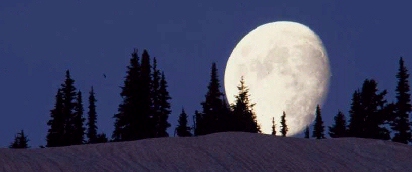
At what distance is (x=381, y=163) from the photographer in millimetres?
32906

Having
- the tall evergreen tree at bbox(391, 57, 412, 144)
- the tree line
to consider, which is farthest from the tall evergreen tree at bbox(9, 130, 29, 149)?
the tall evergreen tree at bbox(391, 57, 412, 144)

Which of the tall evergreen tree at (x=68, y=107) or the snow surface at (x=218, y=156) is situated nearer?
the snow surface at (x=218, y=156)

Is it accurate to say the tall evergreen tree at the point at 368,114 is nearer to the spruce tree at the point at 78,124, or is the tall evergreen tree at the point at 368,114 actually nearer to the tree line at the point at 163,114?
the tree line at the point at 163,114

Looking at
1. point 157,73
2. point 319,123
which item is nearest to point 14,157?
point 157,73

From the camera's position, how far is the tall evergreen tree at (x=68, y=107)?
85312 millimetres

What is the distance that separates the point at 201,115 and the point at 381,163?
59.9m

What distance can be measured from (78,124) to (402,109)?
28933 mm

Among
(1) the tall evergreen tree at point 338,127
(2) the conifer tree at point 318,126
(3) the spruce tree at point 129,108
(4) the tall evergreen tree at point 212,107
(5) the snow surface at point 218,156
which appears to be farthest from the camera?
(2) the conifer tree at point 318,126

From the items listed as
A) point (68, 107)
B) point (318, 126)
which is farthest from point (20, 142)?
point (318, 126)

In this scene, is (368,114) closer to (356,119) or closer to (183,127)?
(356,119)

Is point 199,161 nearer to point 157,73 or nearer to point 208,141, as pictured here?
point 208,141

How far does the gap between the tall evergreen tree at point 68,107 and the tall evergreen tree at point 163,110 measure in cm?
800

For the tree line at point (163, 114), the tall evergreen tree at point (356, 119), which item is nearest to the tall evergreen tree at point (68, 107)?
the tree line at point (163, 114)

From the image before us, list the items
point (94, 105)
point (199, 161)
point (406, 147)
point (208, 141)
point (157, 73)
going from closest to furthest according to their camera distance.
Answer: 1. point (199, 161)
2. point (208, 141)
3. point (406, 147)
4. point (157, 73)
5. point (94, 105)
